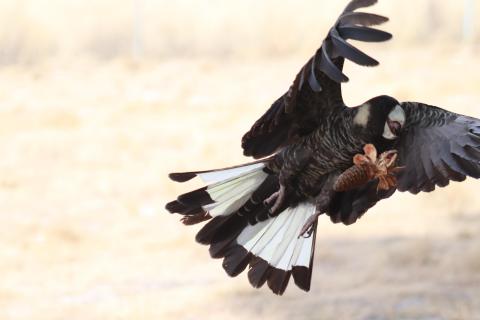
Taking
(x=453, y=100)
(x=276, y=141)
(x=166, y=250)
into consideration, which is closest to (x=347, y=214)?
(x=276, y=141)

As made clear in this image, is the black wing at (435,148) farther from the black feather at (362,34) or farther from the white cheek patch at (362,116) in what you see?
the black feather at (362,34)

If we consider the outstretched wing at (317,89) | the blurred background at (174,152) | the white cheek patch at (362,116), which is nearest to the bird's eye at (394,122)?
the white cheek patch at (362,116)

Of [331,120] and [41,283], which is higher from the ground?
[41,283]

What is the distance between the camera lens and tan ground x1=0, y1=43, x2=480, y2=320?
8953mm

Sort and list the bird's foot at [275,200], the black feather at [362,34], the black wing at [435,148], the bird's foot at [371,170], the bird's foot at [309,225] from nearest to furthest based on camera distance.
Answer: the black feather at [362,34], the bird's foot at [371,170], the black wing at [435,148], the bird's foot at [309,225], the bird's foot at [275,200]

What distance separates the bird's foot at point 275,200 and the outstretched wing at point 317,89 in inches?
7.7

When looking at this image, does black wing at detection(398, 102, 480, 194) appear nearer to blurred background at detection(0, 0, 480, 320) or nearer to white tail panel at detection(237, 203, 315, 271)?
white tail panel at detection(237, 203, 315, 271)

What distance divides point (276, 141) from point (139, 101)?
30.9 feet

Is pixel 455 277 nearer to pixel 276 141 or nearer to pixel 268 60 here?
pixel 276 141

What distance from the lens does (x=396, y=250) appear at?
10.1m

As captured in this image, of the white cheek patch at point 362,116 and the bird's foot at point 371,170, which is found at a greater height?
the white cheek patch at point 362,116

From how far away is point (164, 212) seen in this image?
11797 mm

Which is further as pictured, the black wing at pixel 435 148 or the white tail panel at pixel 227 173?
the white tail panel at pixel 227 173

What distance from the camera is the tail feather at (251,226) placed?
544 cm
